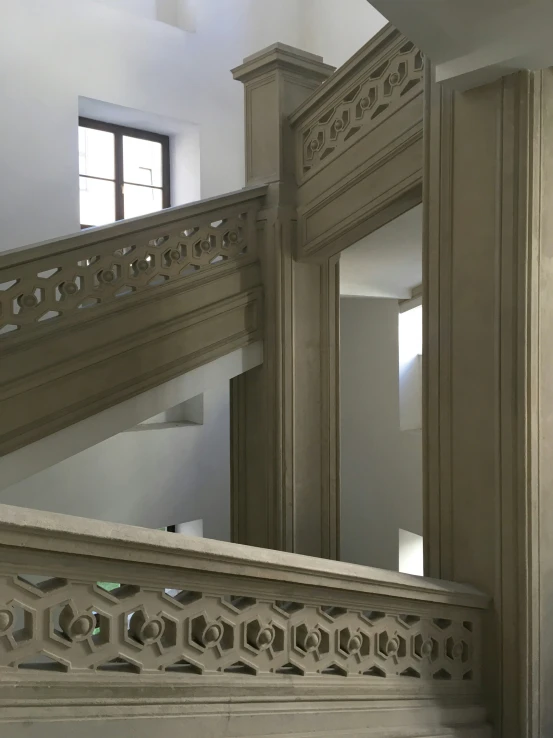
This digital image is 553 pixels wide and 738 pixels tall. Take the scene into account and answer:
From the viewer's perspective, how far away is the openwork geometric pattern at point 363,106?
4.19 metres

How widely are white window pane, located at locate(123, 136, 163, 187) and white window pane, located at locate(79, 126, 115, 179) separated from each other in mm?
169

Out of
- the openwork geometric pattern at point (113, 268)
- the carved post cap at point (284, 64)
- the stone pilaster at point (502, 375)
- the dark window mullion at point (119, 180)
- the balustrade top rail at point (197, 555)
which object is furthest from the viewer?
the dark window mullion at point (119, 180)

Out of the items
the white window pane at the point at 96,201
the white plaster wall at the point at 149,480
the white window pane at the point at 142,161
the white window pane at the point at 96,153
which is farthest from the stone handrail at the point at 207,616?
the white window pane at the point at 142,161

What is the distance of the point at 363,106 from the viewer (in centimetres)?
455

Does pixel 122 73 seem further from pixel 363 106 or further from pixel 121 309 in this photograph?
pixel 121 309

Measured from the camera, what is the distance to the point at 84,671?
2.10m

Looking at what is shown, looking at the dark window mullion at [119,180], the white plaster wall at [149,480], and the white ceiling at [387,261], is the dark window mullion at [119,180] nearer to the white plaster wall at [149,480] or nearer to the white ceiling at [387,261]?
the white plaster wall at [149,480]

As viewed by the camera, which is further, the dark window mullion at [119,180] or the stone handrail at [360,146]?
the dark window mullion at [119,180]

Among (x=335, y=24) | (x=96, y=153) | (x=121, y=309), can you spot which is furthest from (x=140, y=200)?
(x=121, y=309)

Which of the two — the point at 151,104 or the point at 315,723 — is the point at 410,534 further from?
the point at 315,723

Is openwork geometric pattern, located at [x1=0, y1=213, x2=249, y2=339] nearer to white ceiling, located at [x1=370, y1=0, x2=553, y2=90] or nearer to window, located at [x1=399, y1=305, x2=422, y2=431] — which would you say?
white ceiling, located at [x1=370, y1=0, x2=553, y2=90]

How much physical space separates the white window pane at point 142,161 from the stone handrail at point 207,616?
6.27 meters

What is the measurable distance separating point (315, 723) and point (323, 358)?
308 cm

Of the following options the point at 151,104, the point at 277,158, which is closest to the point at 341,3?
the point at 151,104
